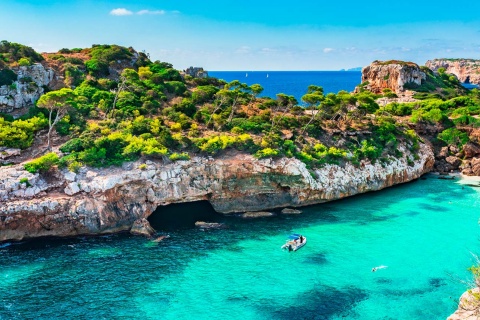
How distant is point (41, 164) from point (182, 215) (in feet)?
51.5

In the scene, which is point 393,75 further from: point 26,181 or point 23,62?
point 26,181

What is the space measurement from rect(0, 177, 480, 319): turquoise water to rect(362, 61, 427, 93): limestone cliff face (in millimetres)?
73277

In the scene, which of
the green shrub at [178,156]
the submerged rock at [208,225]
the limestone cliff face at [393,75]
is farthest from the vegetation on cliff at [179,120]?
the limestone cliff face at [393,75]

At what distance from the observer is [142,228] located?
39.9 m

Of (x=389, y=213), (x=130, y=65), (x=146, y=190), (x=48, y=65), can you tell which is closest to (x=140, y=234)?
(x=146, y=190)

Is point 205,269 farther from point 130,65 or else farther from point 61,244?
point 130,65

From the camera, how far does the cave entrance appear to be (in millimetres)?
42875

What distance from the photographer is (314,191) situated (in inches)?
1918

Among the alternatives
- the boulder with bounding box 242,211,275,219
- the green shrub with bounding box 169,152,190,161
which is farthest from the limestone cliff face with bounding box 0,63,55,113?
the boulder with bounding box 242,211,275,219

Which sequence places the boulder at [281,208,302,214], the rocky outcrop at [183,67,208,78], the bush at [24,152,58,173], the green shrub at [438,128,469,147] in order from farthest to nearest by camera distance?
Answer: 1. the rocky outcrop at [183,67,208,78]
2. the green shrub at [438,128,469,147]
3. the boulder at [281,208,302,214]
4. the bush at [24,152,58,173]

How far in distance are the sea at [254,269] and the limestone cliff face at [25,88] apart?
24124 mm

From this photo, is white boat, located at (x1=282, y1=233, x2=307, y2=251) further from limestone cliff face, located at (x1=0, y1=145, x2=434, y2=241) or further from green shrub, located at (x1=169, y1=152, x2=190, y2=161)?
green shrub, located at (x1=169, y1=152, x2=190, y2=161)

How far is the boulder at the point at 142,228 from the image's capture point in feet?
130

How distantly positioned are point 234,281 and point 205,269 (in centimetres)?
313
